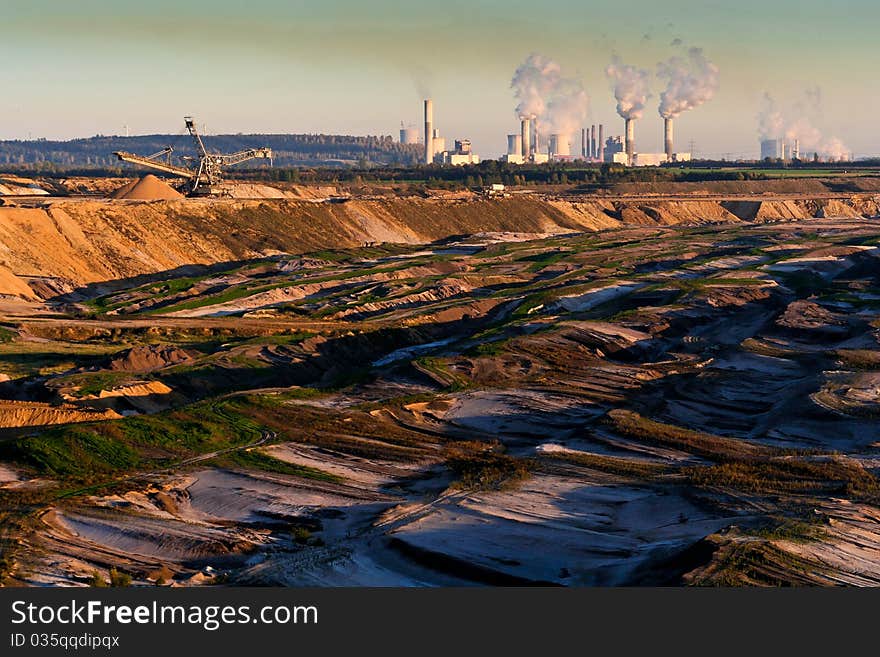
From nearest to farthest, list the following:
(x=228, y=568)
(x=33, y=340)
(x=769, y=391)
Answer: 1. (x=228, y=568)
2. (x=769, y=391)
3. (x=33, y=340)

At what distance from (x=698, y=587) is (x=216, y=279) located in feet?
247

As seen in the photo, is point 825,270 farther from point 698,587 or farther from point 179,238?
point 698,587

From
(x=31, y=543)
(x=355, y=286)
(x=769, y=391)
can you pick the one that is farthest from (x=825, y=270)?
(x=31, y=543)

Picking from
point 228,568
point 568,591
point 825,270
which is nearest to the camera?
point 568,591

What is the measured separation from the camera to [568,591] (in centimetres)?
2772

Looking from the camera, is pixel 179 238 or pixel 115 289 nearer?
pixel 115 289

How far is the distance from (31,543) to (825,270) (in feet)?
281

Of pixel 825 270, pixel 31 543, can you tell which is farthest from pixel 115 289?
pixel 31 543

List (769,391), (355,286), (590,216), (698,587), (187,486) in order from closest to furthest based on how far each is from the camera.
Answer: (698,587), (187,486), (769,391), (355,286), (590,216)

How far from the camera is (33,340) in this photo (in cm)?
7319

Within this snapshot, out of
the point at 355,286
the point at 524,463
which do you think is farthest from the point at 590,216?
the point at 524,463

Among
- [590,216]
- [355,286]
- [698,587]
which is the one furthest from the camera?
[590,216]

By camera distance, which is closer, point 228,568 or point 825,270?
point 228,568

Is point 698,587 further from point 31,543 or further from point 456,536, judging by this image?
point 31,543
